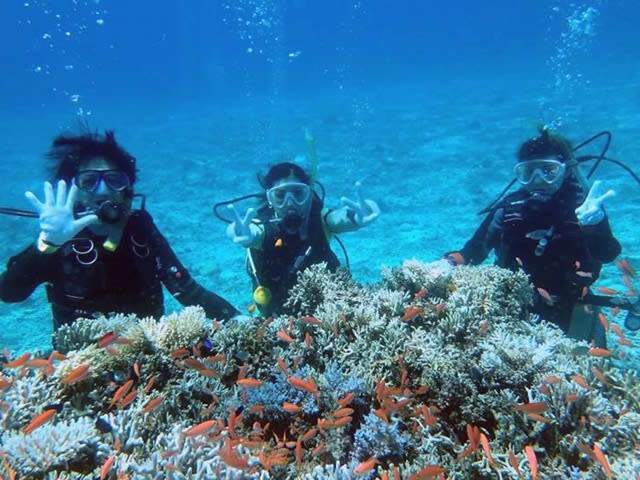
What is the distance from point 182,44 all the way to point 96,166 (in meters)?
213

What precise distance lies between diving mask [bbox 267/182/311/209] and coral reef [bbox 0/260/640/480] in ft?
6.95

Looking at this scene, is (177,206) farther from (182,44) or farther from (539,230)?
(182,44)

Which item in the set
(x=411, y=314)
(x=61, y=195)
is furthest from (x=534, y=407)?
(x=61, y=195)

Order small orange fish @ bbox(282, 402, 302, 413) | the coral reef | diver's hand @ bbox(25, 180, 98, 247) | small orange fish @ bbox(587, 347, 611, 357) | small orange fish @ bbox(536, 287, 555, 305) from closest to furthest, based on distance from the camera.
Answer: the coral reef < small orange fish @ bbox(282, 402, 302, 413) < small orange fish @ bbox(587, 347, 611, 357) < diver's hand @ bbox(25, 180, 98, 247) < small orange fish @ bbox(536, 287, 555, 305)

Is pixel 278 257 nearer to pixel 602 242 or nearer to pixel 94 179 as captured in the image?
A: pixel 94 179

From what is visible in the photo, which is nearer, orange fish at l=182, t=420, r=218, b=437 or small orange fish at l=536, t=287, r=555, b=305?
orange fish at l=182, t=420, r=218, b=437

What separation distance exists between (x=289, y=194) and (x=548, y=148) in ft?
11.3

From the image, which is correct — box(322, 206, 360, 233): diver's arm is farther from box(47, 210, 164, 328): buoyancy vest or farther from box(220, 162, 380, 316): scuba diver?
box(47, 210, 164, 328): buoyancy vest

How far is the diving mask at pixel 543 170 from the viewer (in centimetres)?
543

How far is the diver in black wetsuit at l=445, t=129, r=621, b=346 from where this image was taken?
17.6ft

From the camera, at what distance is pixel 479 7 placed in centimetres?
16175

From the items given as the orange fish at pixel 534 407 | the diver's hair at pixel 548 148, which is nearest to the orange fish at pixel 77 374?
the orange fish at pixel 534 407

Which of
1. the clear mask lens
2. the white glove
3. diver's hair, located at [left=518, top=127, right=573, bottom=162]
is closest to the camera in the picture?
the clear mask lens

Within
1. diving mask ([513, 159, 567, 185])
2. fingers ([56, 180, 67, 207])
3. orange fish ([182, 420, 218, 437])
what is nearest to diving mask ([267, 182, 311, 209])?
→ fingers ([56, 180, 67, 207])
